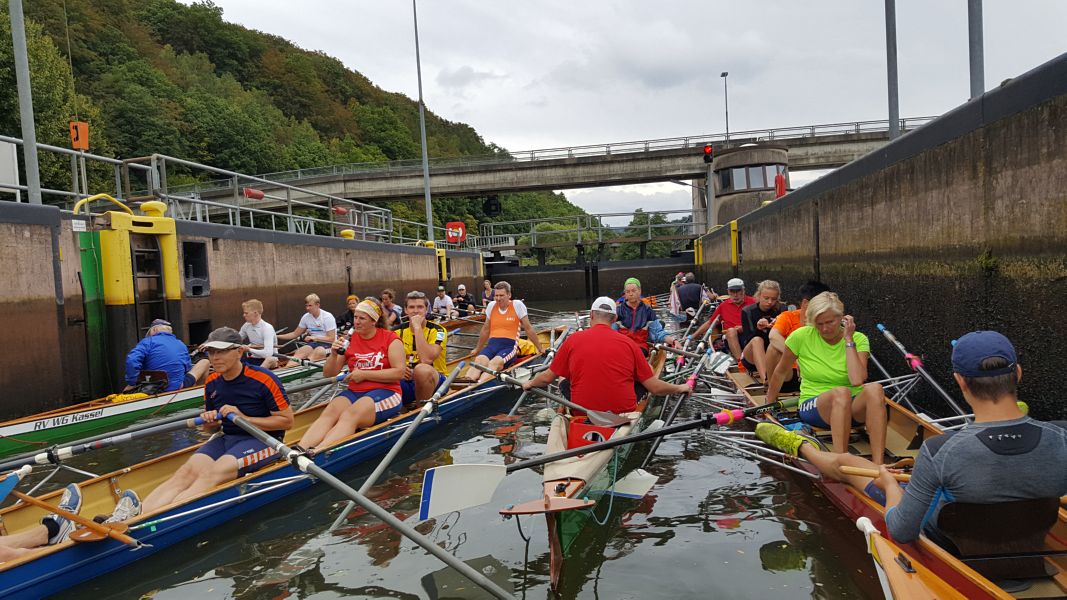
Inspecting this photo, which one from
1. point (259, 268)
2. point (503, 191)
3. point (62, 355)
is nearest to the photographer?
point (62, 355)

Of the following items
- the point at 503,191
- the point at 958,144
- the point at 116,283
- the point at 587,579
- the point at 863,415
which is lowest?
the point at 587,579

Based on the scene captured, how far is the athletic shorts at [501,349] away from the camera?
36.9 feet

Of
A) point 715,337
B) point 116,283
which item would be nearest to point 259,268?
point 116,283

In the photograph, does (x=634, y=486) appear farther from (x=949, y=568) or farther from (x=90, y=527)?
(x=90, y=527)

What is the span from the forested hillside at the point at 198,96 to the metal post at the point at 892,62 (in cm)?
3518

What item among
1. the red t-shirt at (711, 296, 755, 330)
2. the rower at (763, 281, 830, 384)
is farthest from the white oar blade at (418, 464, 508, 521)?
the red t-shirt at (711, 296, 755, 330)

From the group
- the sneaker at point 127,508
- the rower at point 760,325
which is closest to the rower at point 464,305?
the rower at point 760,325

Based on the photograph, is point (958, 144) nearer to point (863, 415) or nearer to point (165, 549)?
point (863, 415)

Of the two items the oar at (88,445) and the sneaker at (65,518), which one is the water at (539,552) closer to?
the sneaker at (65,518)

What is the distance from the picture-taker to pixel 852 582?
15.1ft

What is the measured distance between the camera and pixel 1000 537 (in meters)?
3.12

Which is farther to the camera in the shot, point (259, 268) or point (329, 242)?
point (329, 242)

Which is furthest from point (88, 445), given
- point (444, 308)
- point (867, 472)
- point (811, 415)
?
point (444, 308)

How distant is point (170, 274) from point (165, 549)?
27.6 feet
